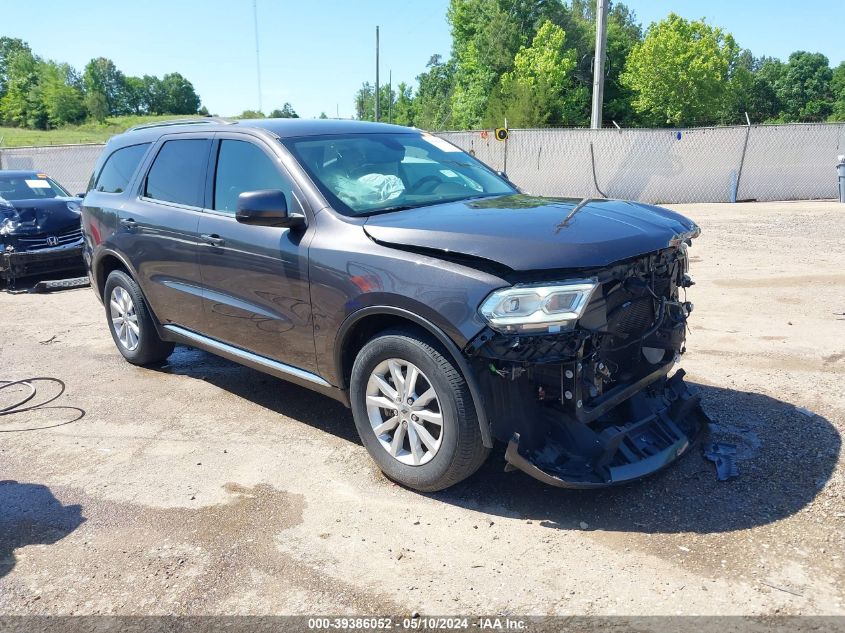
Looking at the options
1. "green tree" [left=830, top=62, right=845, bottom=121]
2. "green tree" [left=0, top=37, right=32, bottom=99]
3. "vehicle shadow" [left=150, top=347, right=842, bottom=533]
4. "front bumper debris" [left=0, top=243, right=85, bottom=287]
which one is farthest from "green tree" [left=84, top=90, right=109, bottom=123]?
"vehicle shadow" [left=150, top=347, right=842, bottom=533]

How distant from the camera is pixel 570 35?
59281 millimetres

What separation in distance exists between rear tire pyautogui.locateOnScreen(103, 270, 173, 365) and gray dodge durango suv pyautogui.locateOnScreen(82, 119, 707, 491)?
613 mm

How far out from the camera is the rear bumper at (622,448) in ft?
10.5

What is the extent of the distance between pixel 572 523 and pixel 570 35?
62326mm

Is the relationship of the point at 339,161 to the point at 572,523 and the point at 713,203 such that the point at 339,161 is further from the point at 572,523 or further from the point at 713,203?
the point at 713,203

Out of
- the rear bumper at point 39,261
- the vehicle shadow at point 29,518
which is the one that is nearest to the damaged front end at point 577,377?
the vehicle shadow at point 29,518

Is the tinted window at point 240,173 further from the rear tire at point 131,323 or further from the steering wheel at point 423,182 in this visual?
the rear tire at point 131,323

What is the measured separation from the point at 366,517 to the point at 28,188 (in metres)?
9.95

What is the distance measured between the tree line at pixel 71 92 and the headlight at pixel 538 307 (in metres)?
97.8

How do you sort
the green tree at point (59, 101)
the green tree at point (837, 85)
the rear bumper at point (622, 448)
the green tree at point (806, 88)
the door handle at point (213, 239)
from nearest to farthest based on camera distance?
1. the rear bumper at point (622, 448)
2. the door handle at point (213, 239)
3. the green tree at point (837, 85)
4. the green tree at point (806, 88)
5. the green tree at point (59, 101)

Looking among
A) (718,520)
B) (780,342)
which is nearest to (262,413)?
(718,520)

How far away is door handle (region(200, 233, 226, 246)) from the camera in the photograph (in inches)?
179

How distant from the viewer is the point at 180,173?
5.14 meters

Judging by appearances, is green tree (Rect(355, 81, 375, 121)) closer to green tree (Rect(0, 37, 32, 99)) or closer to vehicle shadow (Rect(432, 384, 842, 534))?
green tree (Rect(0, 37, 32, 99))
